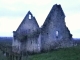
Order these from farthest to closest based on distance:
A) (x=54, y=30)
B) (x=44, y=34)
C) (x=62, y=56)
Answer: (x=54, y=30) < (x=44, y=34) < (x=62, y=56)

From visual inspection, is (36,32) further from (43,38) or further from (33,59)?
(33,59)

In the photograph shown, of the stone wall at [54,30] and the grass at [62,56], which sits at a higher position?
the stone wall at [54,30]

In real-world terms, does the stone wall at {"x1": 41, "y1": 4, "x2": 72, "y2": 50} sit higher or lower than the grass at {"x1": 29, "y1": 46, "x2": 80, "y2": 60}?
higher

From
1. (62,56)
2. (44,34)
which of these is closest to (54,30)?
(44,34)

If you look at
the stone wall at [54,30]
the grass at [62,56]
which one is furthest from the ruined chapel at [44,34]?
the grass at [62,56]

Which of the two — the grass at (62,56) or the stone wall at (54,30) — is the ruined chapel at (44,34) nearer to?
the stone wall at (54,30)

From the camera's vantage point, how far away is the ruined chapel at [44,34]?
37.4 meters

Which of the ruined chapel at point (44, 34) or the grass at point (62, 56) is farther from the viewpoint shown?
the ruined chapel at point (44, 34)

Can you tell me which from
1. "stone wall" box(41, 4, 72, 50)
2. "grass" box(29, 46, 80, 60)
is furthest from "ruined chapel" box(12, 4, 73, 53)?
"grass" box(29, 46, 80, 60)

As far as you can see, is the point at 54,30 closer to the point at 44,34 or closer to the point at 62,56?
the point at 44,34

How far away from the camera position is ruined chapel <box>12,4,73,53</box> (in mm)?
37369

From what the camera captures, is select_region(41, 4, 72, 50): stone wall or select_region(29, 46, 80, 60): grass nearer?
select_region(29, 46, 80, 60): grass

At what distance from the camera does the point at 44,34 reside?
3772 centimetres

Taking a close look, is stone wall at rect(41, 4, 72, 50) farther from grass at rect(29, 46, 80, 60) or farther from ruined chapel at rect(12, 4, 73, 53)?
grass at rect(29, 46, 80, 60)
